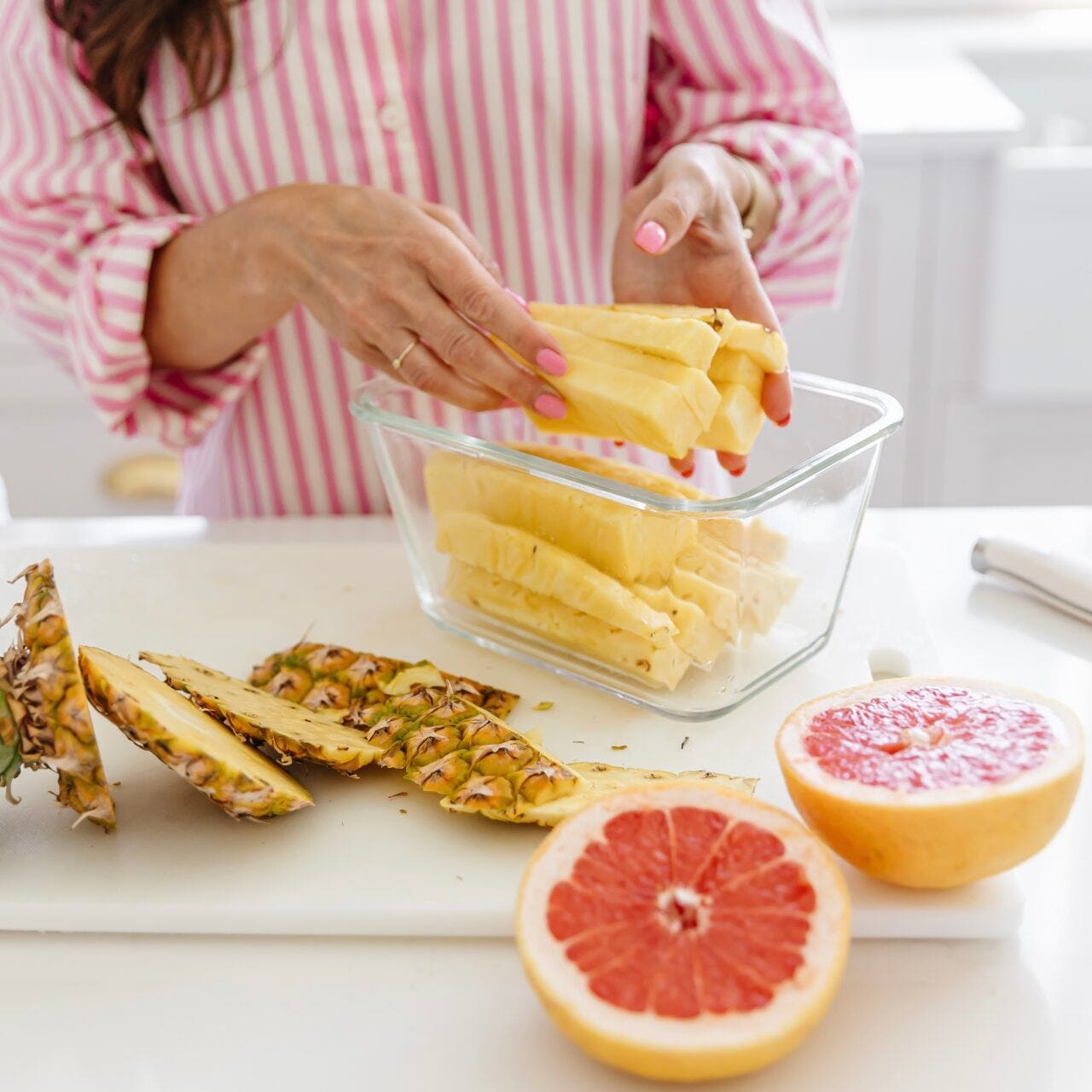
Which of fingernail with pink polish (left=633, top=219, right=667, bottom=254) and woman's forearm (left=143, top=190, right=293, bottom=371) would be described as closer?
fingernail with pink polish (left=633, top=219, right=667, bottom=254)

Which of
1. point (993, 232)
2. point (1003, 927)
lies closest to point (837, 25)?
point (993, 232)

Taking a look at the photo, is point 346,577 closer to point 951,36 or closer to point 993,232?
point 993,232

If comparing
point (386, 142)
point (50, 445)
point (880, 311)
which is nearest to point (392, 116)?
point (386, 142)

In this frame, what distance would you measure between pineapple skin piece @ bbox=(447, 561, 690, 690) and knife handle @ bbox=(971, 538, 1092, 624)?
0.36 meters

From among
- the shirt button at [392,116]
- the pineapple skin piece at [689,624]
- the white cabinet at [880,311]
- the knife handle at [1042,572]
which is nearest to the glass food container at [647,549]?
the pineapple skin piece at [689,624]

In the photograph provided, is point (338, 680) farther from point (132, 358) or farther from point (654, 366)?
point (132, 358)

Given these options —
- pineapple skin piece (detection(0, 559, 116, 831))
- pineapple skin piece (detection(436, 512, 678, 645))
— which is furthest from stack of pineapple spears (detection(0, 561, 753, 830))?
pineapple skin piece (detection(436, 512, 678, 645))

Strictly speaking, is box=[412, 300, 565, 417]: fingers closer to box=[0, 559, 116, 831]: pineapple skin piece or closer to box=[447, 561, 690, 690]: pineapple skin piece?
box=[447, 561, 690, 690]: pineapple skin piece

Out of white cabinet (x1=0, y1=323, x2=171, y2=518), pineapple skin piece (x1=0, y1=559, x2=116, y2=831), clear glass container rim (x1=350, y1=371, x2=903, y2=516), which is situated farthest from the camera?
white cabinet (x1=0, y1=323, x2=171, y2=518)

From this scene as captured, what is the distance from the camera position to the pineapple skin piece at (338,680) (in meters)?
0.94

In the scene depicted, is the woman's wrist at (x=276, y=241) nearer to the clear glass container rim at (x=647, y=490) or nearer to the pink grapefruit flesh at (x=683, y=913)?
the clear glass container rim at (x=647, y=490)

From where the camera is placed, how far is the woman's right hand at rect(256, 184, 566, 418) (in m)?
0.95

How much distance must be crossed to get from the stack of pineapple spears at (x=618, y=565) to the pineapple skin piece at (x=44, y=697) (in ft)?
1.14

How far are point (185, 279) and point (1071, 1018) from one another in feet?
3.02
